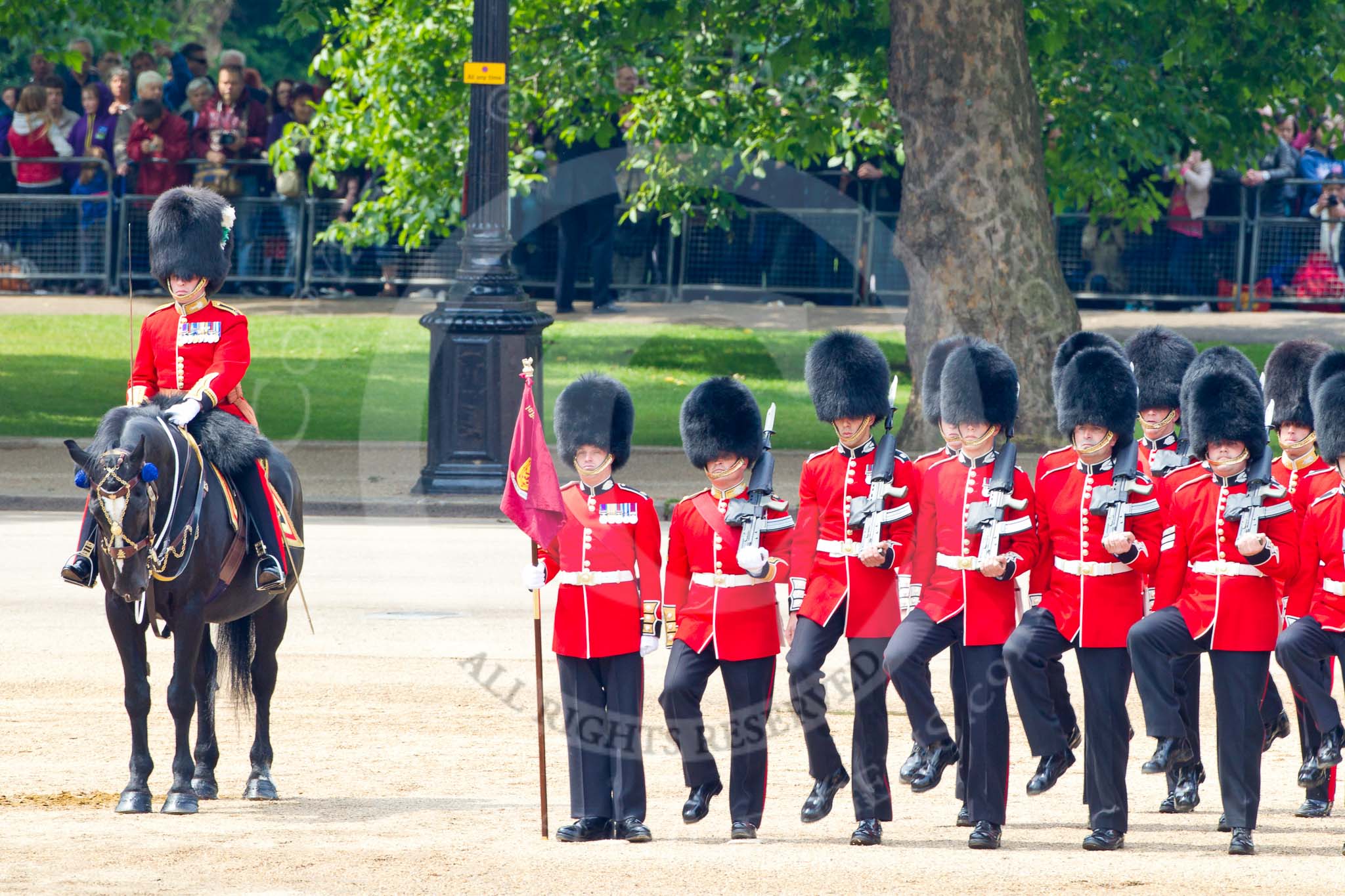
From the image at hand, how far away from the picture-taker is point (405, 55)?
19.0 metres

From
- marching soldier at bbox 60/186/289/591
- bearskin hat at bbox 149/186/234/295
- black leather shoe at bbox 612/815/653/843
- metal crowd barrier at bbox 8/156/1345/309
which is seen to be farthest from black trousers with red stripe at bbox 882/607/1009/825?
metal crowd barrier at bbox 8/156/1345/309

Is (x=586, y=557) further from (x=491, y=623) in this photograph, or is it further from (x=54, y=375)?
(x=54, y=375)

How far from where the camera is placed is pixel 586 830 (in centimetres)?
741

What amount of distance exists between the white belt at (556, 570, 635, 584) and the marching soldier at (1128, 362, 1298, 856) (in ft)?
5.74

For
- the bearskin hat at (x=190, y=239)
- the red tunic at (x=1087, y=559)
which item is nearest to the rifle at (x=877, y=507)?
the red tunic at (x=1087, y=559)

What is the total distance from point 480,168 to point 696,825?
7.92 meters

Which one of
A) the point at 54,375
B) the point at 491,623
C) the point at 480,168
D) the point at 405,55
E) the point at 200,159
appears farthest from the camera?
the point at 200,159

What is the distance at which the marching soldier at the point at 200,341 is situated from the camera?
8492 mm

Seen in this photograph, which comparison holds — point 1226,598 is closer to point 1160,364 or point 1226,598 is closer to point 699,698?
point 699,698

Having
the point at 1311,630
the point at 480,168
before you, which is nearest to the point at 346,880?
the point at 1311,630

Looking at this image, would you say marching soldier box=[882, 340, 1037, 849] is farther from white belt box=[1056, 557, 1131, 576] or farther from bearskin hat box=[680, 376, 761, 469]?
bearskin hat box=[680, 376, 761, 469]

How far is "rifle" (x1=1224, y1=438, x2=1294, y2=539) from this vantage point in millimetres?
7543

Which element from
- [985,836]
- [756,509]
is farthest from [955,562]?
[985,836]

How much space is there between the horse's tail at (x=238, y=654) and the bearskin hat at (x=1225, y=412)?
364cm
